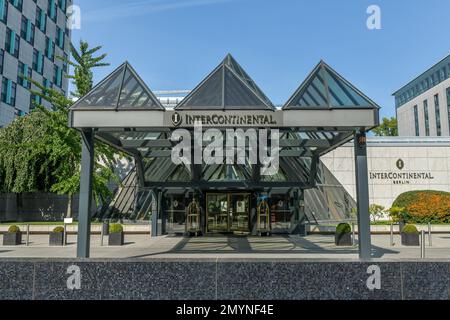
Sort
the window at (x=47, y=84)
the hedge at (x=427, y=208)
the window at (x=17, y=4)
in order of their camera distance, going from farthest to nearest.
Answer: the window at (x=47, y=84)
the window at (x=17, y=4)
the hedge at (x=427, y=208)

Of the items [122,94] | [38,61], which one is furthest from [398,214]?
[38,61]

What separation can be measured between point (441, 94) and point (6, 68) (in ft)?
248

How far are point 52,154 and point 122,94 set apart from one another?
17.2 meters

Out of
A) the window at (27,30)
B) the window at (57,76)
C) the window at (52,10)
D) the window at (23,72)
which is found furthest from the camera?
the window at (57,76)

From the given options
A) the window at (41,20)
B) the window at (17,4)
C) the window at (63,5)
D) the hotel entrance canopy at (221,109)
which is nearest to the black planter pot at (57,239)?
the hotel entrance canopy at (221,109)

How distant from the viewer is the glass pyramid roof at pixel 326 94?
37.7 ft

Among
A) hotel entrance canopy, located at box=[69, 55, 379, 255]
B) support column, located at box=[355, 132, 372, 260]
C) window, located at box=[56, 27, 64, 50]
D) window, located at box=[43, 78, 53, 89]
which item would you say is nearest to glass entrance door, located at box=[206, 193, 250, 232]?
hotel entrance canopy, located at box=[69, 55, 379, 255]

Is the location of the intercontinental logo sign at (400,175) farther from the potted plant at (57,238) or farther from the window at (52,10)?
the window at (52,10)

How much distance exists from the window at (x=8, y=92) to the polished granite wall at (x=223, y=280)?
43.4 m

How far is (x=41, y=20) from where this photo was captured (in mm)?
53062

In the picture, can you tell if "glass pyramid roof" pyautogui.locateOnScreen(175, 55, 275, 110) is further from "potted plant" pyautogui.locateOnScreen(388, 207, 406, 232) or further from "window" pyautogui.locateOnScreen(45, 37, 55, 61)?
"window" pyautogui.locateOnScreen(45, 37, 55, 61)

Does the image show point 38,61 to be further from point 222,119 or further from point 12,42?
point 222,119

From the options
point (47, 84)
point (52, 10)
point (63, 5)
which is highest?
point (63, 5)

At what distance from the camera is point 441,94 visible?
77750 mm
